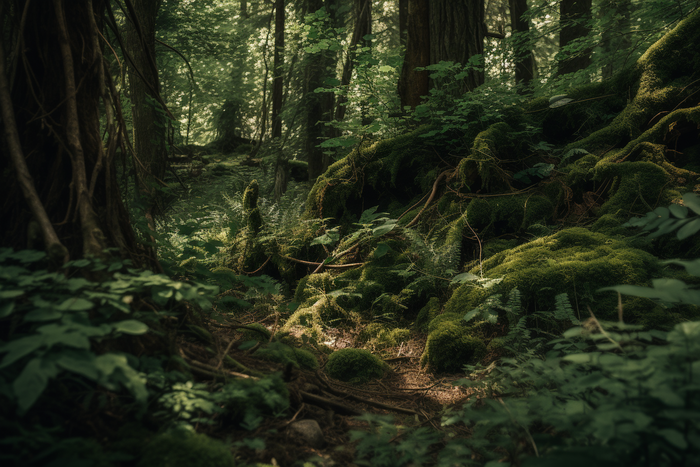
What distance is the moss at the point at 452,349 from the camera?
3270mm

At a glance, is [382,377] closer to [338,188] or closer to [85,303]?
[85,303]

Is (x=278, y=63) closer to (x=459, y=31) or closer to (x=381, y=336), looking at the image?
(x=459, y=31)

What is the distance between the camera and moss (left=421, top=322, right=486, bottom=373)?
327 cm

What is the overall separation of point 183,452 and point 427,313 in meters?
3.06

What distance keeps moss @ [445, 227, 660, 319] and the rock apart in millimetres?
2021

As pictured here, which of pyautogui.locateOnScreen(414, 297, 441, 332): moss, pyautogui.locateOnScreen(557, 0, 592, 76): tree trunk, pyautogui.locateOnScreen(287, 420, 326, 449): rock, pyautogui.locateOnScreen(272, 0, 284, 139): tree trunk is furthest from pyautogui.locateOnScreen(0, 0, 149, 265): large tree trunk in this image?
pyautogui.locateOnScreen(557, 0, 592, 76): tree trunk

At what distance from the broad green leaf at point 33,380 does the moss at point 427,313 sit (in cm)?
337

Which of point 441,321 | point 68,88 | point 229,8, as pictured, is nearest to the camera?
point 68,88

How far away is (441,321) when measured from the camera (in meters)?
3.59

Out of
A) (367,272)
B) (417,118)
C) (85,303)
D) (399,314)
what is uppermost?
(417,118)

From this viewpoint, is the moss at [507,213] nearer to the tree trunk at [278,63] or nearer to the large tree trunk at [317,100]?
the large tree trunk at [317,100]

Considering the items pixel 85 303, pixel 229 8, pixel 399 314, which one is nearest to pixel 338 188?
pixel 399 314

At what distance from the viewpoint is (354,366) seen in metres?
3.32

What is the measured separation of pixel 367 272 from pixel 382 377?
1.66 m
